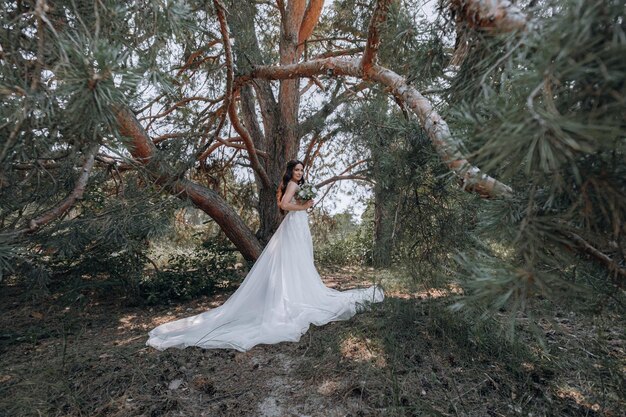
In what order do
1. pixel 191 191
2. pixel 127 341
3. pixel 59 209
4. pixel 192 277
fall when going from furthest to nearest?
pixel 192 277, pixel 191 191, pixel 127 341, pixel 59 209

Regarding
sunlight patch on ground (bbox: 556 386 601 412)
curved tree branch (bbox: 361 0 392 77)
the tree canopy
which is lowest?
sunlight patch on ground (bbox: 556 386 601 412)

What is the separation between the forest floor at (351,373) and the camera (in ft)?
8.18

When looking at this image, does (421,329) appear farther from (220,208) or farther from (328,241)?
(328,241)

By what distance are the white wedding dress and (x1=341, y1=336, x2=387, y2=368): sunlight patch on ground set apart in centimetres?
57

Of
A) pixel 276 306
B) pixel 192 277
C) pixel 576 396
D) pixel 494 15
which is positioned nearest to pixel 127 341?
pixel 276 306

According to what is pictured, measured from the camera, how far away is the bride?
12.4ft

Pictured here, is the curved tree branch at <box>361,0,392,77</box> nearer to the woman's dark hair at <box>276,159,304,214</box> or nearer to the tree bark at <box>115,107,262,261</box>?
the tree bark at <box>115,107,262,261</box>

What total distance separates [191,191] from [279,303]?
1.83 meters

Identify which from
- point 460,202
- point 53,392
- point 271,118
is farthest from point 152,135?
point 460,202

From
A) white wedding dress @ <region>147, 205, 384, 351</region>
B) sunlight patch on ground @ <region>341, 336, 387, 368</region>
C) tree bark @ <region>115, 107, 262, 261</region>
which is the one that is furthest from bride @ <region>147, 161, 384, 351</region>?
tree bark @ <region>115, 107, 262, 261</region>

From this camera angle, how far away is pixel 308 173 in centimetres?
750

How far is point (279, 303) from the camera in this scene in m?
4.36

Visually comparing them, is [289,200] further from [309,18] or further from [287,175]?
[309,18]

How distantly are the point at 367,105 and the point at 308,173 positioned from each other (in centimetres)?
329
